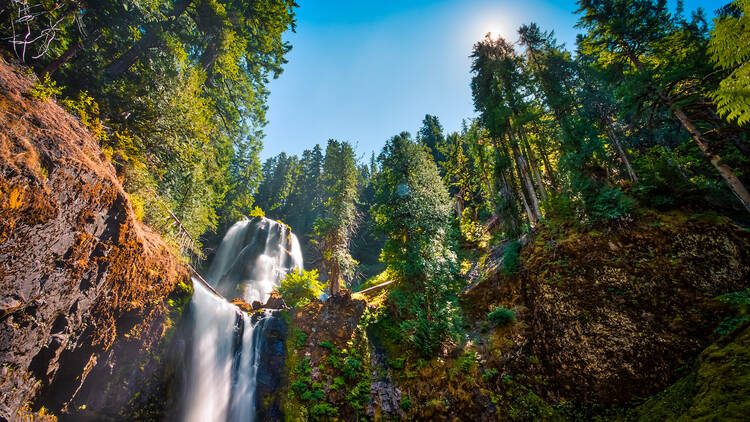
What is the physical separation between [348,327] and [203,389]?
5710mm

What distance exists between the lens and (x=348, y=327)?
1135 centimetres

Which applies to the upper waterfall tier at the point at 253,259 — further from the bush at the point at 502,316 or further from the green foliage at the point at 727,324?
the green foliage at the point at 727,324

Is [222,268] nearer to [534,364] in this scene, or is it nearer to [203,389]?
[203,389]

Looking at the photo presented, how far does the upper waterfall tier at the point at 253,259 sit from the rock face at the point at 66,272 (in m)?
13.5

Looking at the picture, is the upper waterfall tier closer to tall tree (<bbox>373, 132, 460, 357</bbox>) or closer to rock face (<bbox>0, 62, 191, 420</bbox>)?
rock face (<bbox>0, 62, 191, 420</bbox>)

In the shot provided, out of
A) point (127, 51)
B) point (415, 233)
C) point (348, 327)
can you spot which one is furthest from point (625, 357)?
point (127, 51)

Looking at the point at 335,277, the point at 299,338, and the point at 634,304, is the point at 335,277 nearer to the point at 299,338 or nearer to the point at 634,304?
the point at 299,338

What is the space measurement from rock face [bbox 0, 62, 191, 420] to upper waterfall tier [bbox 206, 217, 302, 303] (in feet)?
44.4

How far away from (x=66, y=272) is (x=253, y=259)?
18935 millimetres

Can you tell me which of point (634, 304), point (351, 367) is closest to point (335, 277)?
point (351, 367)

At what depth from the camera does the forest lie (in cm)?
762

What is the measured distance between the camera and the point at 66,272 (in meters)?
5.76

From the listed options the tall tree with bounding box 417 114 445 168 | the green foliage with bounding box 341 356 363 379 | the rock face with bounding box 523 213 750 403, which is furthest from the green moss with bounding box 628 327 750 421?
the tall tree with bounding box 417 114 445 168

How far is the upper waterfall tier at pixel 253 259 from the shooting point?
22047 millimetres
